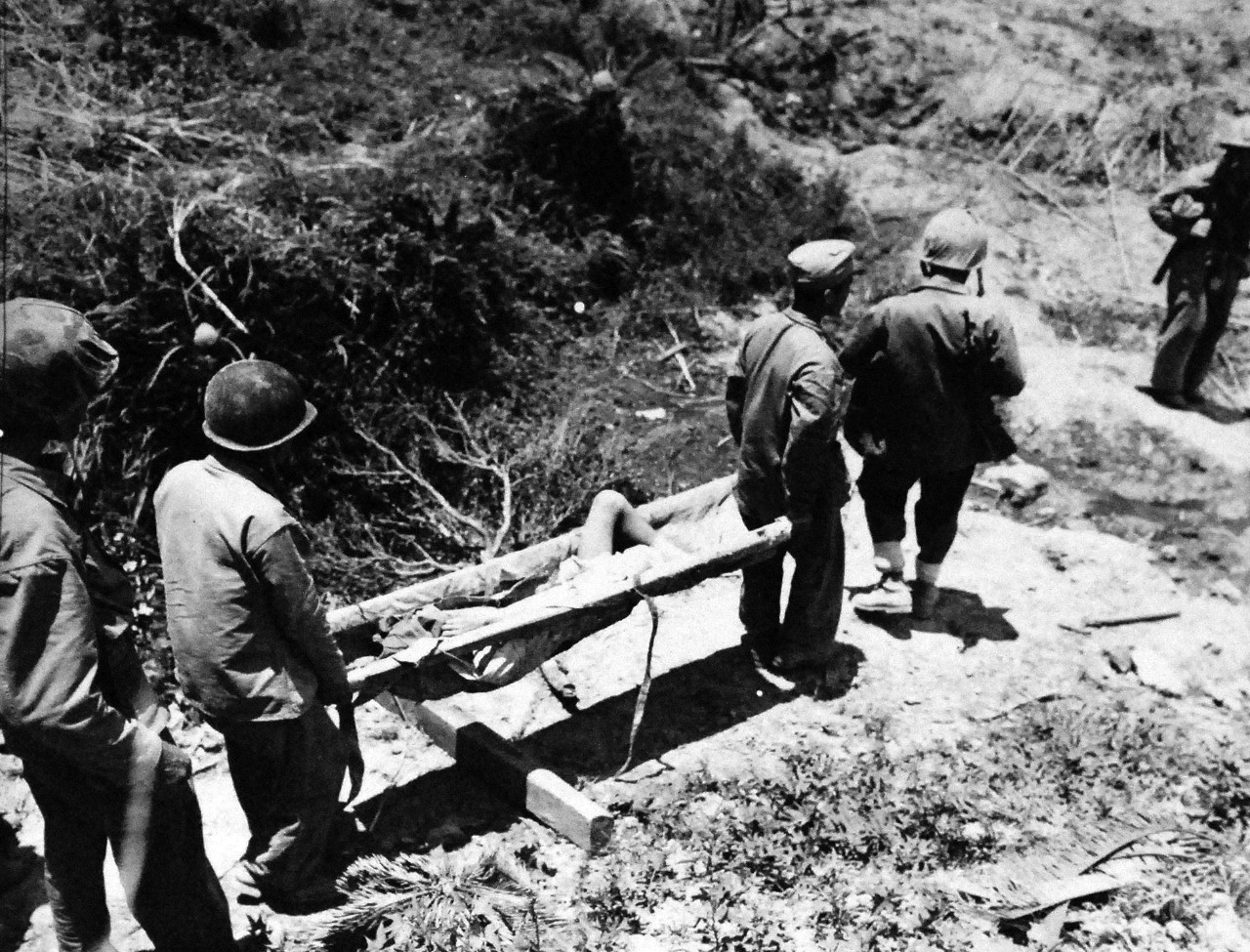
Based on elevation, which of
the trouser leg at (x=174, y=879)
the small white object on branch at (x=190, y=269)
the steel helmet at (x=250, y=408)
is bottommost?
the trouser leg at (x=174, y=879)

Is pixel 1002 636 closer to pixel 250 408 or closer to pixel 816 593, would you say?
pixel 816 593

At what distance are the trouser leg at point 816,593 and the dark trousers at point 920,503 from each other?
0.54 metres

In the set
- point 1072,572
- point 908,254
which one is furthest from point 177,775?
point 908,254

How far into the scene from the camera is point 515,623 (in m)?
4.25

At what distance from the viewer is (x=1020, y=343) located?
864 cm

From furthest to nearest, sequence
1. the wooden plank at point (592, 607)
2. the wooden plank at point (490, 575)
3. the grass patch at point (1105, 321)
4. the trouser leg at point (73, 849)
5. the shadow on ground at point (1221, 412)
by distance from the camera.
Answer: the grass patch at point (1105, 321) < the shadow on ground at point (1221, 412) < the wooden plank at point (490, 575) < the wooden plank at point (592, 607) < the trouser leg at point (73, 849)

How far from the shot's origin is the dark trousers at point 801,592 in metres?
4.99

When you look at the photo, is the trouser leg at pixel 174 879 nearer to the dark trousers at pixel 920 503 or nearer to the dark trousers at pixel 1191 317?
the dark trousers at pixel 920 503

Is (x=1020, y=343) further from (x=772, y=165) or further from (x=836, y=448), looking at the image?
(x=836, y=448)

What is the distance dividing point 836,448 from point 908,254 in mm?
5082

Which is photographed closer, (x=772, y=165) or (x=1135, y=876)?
(x=1135, y=876)

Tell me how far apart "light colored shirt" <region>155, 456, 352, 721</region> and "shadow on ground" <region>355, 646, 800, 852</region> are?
98 cm

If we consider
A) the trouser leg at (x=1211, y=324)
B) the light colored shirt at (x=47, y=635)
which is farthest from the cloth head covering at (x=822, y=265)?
the trouser leg at (x=1211, y=324)

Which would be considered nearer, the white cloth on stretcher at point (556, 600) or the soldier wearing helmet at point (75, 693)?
the soldier wearing helmet at point (75, 693)
